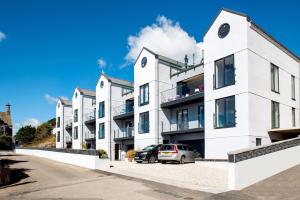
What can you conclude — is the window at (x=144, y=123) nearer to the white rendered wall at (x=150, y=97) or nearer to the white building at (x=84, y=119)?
the white rendered wall at (x=150, y=97)

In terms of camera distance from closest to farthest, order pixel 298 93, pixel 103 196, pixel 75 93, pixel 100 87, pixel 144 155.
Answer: pixel 103 196
pixel 144 155
pixel 298 93
pixel 100 87
pixel 75 93

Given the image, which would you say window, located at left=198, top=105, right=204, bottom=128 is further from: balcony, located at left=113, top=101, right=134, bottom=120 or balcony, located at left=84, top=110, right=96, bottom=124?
balcony, located at left=84, top=110, right=96, bottom=124

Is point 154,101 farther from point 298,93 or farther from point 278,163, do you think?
point 278,163

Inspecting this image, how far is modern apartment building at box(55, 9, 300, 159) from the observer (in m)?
21.5

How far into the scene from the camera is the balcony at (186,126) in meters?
26.5

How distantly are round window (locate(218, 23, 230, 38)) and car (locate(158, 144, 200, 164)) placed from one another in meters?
8.46

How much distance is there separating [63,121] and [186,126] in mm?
31422

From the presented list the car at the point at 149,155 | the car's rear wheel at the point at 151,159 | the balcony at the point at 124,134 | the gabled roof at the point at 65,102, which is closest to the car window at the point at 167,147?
the car at the point at 149,155

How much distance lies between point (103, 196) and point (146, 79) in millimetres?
19828

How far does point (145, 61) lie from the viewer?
104 ft

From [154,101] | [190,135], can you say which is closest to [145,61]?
[154,101]

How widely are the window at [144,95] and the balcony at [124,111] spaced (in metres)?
2.71

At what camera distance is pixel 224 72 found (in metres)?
23.1

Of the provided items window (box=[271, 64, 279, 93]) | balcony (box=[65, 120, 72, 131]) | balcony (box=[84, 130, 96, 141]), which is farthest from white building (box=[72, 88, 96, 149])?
window (box=[271, 64, 279, 93])
